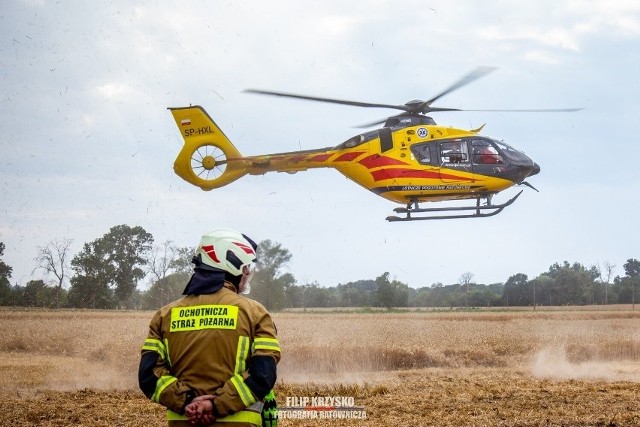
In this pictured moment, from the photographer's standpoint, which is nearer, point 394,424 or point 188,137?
point 394,424

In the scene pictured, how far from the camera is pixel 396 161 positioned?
1825cm

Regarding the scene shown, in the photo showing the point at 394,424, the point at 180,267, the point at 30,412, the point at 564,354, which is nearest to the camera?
the point at 394,424

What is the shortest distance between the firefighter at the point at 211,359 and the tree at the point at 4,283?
26.2 m

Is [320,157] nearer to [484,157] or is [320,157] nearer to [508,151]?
[484,157]

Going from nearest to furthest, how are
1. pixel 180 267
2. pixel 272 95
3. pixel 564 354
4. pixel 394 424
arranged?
pixel 394 424 < pixel 272 95 < pixel 180 267 < pixel 564 354

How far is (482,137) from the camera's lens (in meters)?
18.5

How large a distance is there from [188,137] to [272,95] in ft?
8.24

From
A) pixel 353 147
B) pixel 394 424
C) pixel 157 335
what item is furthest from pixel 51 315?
pixel 157 335

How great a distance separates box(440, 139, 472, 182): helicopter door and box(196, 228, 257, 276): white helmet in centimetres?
1297

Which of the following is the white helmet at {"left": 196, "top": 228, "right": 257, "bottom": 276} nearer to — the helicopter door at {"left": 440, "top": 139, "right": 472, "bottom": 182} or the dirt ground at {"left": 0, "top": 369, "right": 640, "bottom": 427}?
the dirt ground at {"left": 0, "top": 369, "right": 640, "bottom": 427}

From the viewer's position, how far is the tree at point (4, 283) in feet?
102

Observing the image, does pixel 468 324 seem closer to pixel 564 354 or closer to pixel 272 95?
pixel 564 354

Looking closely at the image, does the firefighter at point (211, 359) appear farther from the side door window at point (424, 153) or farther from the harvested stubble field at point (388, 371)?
the side door window at point (424, 153)

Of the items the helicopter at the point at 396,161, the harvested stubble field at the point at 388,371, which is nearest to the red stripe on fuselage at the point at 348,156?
the helicopter at the point at 396,161
